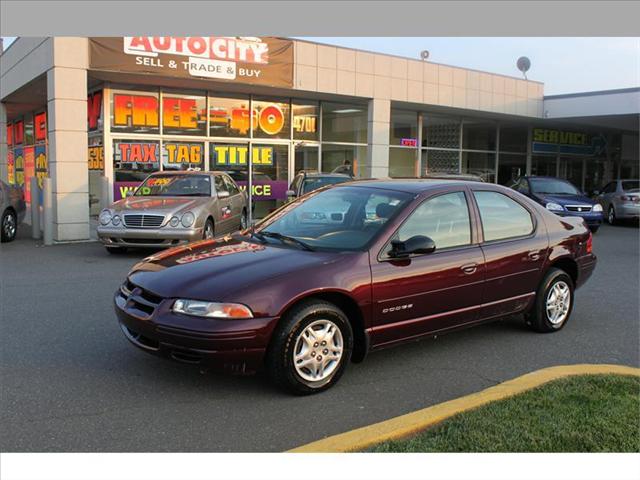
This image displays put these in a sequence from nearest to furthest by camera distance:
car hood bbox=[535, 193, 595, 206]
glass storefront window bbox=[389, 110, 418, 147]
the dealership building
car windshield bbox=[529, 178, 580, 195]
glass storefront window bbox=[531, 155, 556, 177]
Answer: the dealership building, car hood bbox=[535, 193, 595, 206], car windshield bbox=[529, 178, 580, 195], glass storefront window bbox=[389, 110, 418, 147], glass storefront window bbox=[531, 155, 556, 177]

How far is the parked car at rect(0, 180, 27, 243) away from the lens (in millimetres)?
12562

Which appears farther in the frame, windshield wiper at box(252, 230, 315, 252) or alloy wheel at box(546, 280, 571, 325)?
alloy wheel at box(546, 280, 571, 325)

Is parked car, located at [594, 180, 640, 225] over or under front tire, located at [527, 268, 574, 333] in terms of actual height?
over

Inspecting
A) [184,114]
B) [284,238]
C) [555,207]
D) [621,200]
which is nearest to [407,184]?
[284,238]

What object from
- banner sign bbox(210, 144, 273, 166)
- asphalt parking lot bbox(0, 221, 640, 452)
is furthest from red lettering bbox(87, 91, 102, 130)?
asphalt parking lot bbox(0, 221, 640, 452)

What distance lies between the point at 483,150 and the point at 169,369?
22.2 m

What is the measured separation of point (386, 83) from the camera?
60.1ft

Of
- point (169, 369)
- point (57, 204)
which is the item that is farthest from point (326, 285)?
point (57, 204)

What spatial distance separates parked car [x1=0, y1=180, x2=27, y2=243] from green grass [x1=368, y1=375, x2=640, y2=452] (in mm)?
11635

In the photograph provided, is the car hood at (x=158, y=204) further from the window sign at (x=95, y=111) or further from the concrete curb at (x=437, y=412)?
the concrete curb at (x=437, y=412)

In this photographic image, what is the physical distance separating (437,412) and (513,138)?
79.5 feet

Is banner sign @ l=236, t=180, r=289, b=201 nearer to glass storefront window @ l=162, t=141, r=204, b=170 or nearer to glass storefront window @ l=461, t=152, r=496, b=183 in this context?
glass storefront window @ l=162, t=141, r=204, b=170

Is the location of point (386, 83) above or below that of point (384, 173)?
above

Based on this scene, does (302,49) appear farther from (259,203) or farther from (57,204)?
(57,204)
